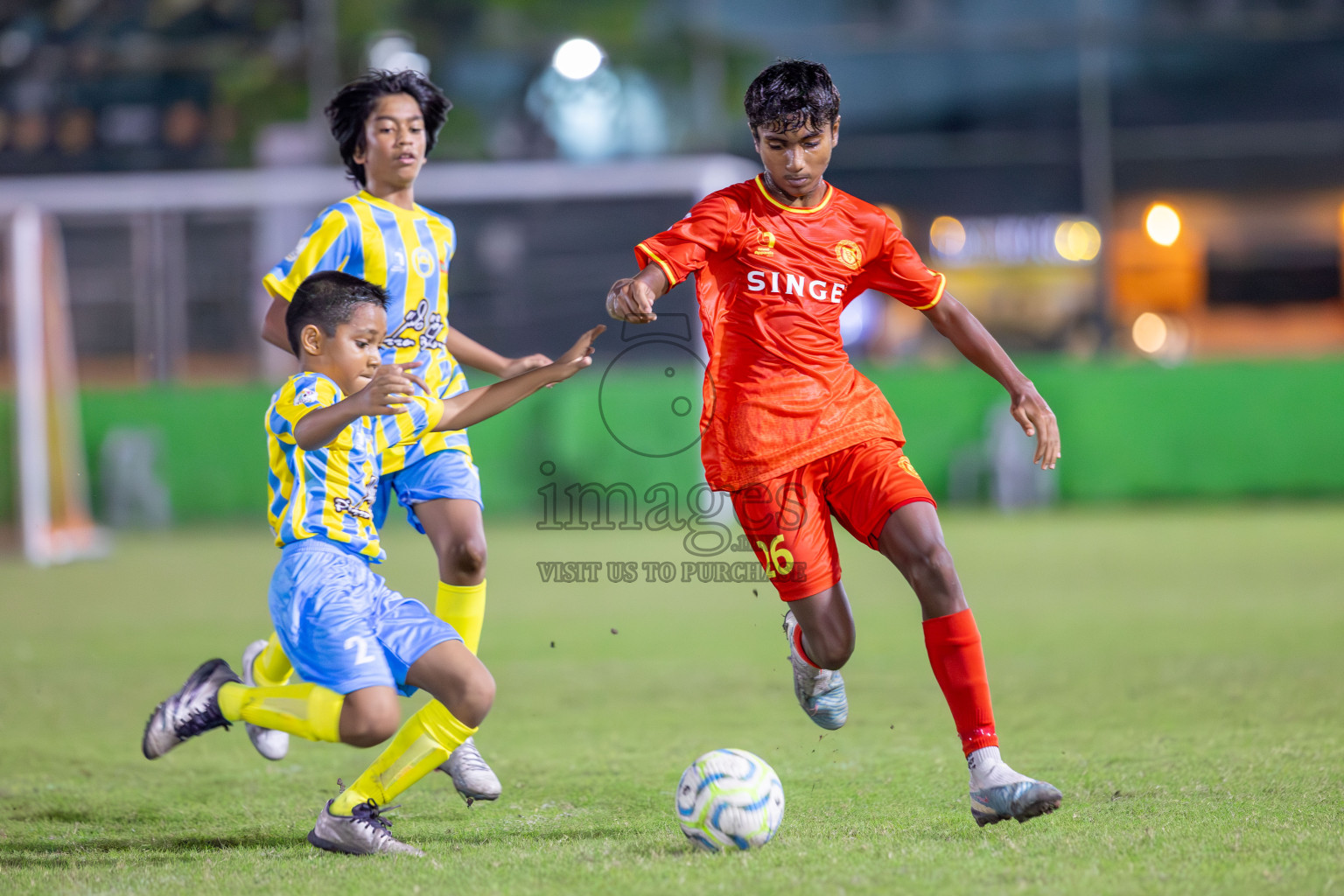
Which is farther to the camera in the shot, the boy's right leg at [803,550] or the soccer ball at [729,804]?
the boy's right leg at [803,550]

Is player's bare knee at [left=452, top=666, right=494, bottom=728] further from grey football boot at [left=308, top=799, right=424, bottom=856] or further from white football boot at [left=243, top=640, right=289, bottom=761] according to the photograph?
white football boot at [left=243, top=640, right=289, bottom=761]

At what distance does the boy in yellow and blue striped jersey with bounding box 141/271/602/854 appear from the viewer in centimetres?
368

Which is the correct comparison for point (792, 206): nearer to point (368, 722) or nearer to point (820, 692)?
point (820, 692)

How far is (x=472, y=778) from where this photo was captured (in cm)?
429

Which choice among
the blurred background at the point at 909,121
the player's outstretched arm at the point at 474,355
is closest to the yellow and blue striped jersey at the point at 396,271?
the player's outstretched arm at the point at 474,355

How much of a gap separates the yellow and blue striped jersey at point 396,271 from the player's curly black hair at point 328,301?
23.1 inches

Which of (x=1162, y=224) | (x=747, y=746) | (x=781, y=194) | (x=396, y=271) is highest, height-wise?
(x=1162, y=224)

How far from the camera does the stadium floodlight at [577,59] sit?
20.6 m

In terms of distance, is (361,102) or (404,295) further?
(361,102)

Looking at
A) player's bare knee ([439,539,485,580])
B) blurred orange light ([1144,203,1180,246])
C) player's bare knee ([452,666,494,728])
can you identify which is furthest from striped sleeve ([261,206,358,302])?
blurred orange light ([1144,203,1180,246])

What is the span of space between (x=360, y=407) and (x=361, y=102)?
154cm

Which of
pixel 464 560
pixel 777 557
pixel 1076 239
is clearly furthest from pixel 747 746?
pixel 1076 239

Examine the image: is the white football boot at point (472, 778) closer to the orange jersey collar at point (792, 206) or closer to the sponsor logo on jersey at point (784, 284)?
the sponsor logo on jersey at point (784, 284)

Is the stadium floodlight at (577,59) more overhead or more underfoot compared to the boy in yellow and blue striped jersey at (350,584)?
more overhead
